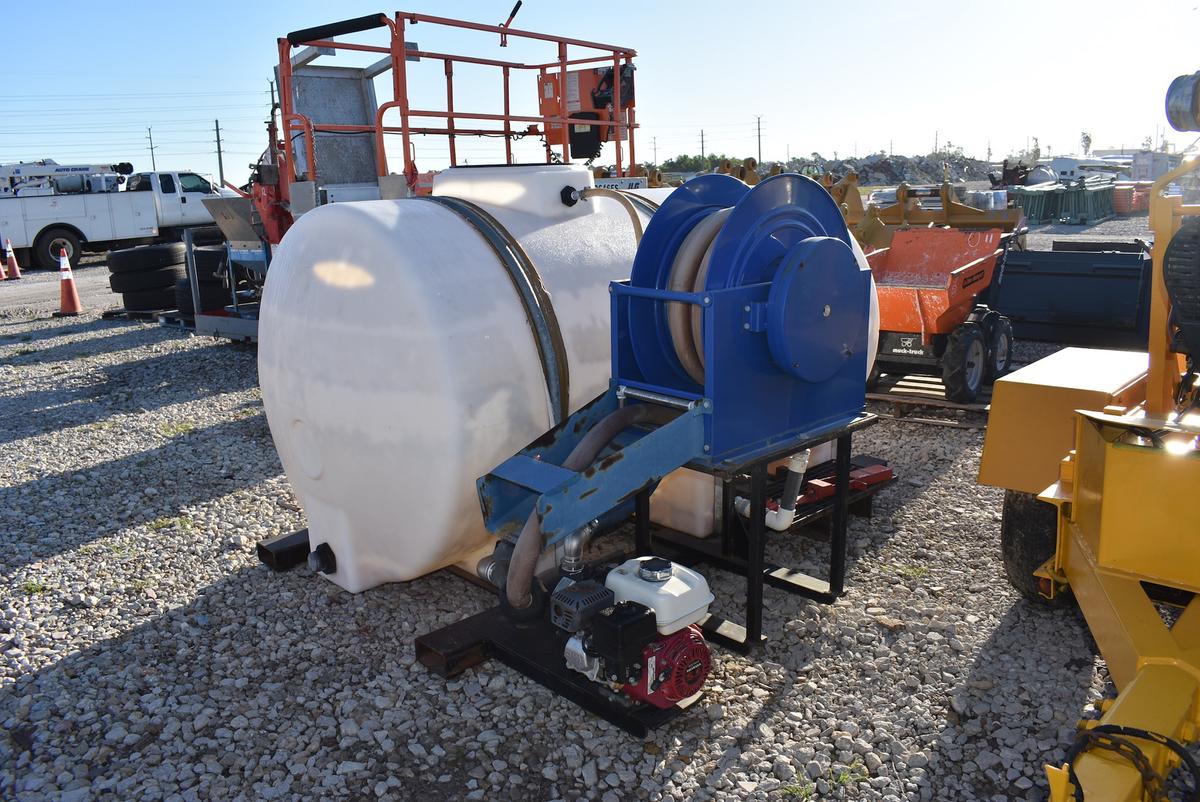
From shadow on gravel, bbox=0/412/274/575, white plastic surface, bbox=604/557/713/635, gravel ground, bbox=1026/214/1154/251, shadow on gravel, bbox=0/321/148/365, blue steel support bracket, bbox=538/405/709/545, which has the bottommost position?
shadow on gravel, bbox=0/412/274/575

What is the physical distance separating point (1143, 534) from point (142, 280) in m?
13.7

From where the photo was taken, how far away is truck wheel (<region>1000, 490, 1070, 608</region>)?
391cm

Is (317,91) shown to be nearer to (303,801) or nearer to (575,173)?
(575,173)

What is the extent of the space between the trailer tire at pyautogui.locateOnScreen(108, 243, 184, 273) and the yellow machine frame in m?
13.0

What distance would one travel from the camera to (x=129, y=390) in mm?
9164

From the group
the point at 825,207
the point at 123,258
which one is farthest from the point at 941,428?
the point at 123,258

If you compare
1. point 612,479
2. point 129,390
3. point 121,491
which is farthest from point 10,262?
point 612,479

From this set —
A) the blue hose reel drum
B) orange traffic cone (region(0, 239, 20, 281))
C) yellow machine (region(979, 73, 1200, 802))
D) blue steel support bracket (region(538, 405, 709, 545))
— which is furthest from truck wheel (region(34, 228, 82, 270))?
yellow machine (region(979, 73, 1200, 802))

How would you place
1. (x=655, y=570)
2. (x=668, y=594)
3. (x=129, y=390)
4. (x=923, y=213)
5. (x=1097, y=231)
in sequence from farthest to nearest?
(x=1097, y=231), (x=923, y=213), (x=129, y=390), (x=655, y=570), (x=668, y=594)

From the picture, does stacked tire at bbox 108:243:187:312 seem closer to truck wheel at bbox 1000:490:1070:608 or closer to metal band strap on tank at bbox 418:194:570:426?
metal band strap on tank at bbox 418:194:570:426

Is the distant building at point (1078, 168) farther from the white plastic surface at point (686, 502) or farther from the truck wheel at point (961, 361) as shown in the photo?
the white plastic surface at point (686, 502)

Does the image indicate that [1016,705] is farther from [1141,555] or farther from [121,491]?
[121,491]

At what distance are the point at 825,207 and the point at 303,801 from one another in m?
3.09

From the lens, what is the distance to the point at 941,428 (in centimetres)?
692
